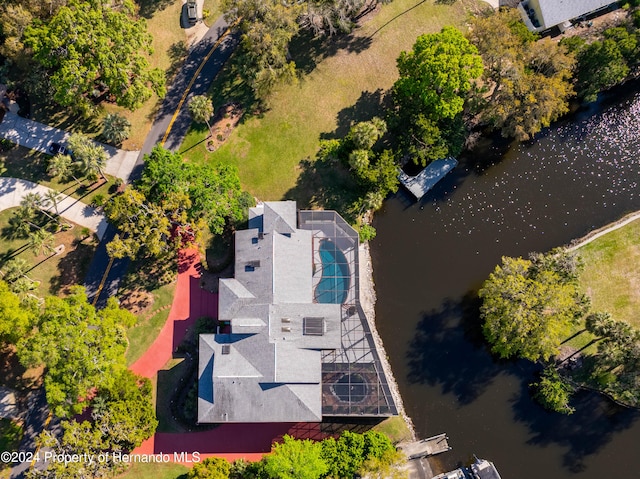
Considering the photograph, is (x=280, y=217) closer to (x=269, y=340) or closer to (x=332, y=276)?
(x=332, y=276)

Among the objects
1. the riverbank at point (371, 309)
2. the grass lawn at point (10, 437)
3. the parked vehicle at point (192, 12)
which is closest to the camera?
the grass lawn at point (10, 437)

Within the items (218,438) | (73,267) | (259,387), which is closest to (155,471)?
(218,438)

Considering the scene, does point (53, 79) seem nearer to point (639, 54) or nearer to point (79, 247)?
point (79, 247)

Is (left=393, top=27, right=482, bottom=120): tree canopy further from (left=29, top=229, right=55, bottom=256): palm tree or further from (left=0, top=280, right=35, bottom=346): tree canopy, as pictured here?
(left=0, top=280, right=35, bottom=346): tree canopy

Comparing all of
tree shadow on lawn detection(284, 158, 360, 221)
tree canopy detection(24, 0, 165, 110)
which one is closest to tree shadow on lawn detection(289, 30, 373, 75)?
tree shadow on lawn detection(284, 158, 360, 221)

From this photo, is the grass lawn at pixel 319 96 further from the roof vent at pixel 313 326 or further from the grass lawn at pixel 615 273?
the grass lawn at pixel 615 273

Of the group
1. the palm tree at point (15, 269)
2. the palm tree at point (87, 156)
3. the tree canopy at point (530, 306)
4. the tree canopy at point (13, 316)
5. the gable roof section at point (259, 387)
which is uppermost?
the palm tree at point (87, 156)

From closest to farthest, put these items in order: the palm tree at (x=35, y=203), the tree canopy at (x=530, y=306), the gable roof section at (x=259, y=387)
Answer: the gable roof section at (x=259, y=387) < the tree canopy at (x=530, y=306) < the palm tree at (x=35, y=203)

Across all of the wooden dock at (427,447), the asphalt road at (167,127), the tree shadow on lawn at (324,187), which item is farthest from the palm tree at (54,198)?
the wooden dock at (427,447)
